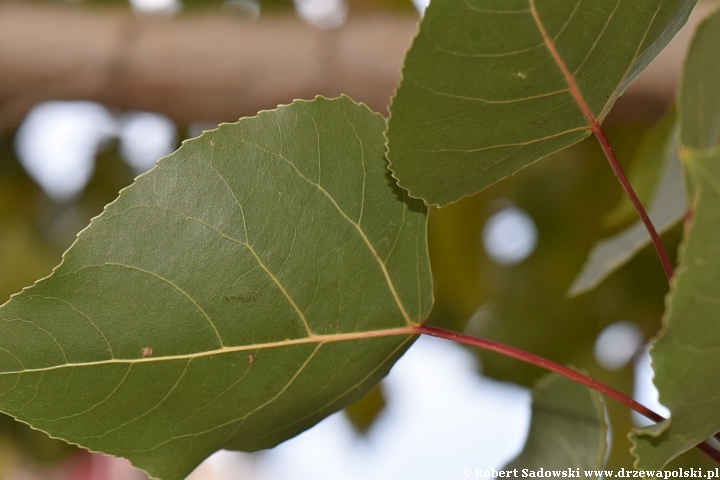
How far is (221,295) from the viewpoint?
39 centimetres

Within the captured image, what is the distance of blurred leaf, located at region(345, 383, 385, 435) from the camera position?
131 cm

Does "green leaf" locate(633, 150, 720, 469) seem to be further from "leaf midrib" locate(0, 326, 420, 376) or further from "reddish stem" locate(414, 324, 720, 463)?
"leaf midrib" locate(0, 326, 420, 376)

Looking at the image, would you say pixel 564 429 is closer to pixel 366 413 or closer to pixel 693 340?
pixel 693 340

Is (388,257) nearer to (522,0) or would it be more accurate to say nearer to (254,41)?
(522,0)

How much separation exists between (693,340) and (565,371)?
147mm

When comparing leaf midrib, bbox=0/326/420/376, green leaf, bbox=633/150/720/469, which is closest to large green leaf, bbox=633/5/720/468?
green leaf, bbox=633/150/720/469

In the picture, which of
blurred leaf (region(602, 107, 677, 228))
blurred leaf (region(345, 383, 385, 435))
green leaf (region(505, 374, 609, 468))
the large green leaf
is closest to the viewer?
the large green leaf

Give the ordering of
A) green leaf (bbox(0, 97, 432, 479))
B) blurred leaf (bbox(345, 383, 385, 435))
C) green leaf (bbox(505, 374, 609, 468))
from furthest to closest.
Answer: blurred leaf (bbox(345, 383, 385, 435)) → green leaf (bbox(505, 374, 609, 468)) → green leaf (bbox(0, 97, 432, 479))

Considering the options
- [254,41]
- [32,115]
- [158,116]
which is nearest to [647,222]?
[254,41]

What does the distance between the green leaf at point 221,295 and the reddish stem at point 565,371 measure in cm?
4

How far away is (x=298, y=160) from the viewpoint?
0.39 meters

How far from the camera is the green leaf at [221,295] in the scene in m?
0.37

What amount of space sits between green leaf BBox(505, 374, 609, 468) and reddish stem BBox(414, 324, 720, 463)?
0.12m

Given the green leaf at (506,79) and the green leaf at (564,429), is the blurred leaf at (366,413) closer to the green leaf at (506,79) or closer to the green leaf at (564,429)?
the green leaf at (564,429)
